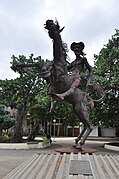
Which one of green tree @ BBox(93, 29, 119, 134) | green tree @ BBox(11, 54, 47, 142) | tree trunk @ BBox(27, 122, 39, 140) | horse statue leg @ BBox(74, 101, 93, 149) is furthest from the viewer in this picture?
tree trunk @ BBox(27, 122, 39, 140)

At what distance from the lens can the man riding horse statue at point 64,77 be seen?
6.10 metres

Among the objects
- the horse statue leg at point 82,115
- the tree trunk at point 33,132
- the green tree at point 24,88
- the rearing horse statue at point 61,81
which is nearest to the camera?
the rearing horse statue at point 61,81

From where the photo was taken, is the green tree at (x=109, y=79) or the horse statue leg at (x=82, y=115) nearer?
the horse statue leg at (x=82, y=115)

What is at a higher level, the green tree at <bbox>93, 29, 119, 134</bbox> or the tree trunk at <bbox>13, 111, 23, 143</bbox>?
the green tree at <bbox>93, 29, 119, 134</bbox>

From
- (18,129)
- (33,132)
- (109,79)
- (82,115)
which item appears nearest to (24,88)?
(18,129)

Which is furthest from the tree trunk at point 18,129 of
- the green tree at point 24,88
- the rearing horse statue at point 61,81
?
the rearing horse statue at point 61,81

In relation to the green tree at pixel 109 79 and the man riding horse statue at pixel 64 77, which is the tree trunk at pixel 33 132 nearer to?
the green tree at pixel 109 79

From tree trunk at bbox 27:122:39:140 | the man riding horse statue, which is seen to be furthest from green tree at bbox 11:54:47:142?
the man riding horse statue

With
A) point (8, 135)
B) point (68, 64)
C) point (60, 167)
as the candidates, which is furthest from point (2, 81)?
point (60, 167)

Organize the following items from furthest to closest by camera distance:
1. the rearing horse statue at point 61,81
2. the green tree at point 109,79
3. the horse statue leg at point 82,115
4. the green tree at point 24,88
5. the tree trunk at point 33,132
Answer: the tree trunk at point 33,132, the green tree at point 24,88, the green tree at point 109,79, the horse statue leg at point 82,115, the rearing horse statue at point 61,81

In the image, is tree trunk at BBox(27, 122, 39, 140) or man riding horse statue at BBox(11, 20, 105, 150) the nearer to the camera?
man riding horse statue at BBox(11, 20, 105, 150)

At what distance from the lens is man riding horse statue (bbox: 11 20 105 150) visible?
240 inches

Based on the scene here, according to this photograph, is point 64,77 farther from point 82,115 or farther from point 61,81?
point 82,115

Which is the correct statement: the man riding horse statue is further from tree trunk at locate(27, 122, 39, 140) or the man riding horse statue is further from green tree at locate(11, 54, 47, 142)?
tree trunk at locate(27, 122, 39, 140)
